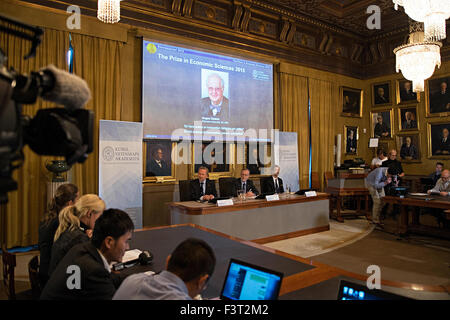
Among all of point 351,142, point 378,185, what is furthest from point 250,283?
point 351,142

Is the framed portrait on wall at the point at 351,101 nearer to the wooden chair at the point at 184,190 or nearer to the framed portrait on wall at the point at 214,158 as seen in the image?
the framed portrait on wall at the point at 214,158

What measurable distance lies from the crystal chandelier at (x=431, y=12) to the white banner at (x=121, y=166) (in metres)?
4.62

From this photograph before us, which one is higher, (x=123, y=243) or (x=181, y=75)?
(x=181, y=75)

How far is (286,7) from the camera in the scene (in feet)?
26.9

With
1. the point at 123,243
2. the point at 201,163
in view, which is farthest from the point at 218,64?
the point at 123,243

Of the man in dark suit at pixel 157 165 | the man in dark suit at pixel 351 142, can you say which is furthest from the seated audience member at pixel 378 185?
the man in dark suit at pixel 157 165

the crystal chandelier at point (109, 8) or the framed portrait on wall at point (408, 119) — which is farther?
the framed portrait on wall at point (408, 119)

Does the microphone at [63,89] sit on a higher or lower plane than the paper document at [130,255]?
higher

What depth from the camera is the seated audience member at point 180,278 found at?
1.24 meters

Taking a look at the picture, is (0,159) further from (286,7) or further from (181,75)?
(286,7)

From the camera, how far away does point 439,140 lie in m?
8.66

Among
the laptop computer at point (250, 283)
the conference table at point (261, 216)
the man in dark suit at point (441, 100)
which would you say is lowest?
the conference table at point (261, 216)
